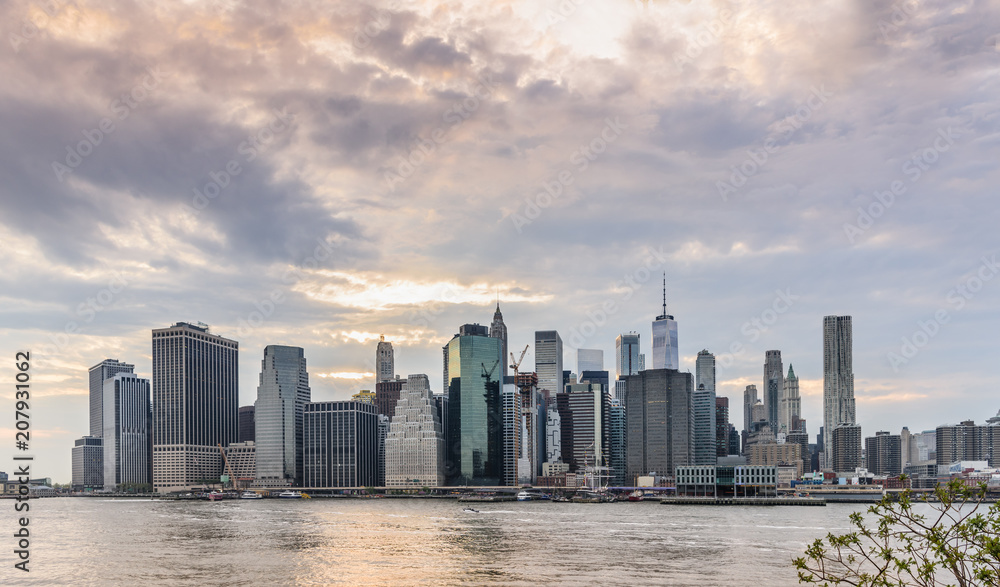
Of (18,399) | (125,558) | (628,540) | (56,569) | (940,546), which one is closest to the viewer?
(940,546)

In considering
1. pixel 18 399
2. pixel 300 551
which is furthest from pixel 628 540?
pixel 18 399

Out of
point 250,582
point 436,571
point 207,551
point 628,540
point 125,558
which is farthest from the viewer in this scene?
point 628,540

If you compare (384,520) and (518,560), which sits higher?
(518,560)

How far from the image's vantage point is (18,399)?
148 ft

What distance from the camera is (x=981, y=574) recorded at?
683 inches

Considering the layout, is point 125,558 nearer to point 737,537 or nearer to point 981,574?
point 737,537

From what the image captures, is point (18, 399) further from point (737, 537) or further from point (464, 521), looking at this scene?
point (464, 521)

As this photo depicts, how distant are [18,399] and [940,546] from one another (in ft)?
154

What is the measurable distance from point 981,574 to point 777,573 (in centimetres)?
5751

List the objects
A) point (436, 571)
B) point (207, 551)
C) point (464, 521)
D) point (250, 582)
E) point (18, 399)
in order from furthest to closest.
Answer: point (464, 521)
point (207, 551)
point (436, 571)
point (250, 582)
point (18, 399)

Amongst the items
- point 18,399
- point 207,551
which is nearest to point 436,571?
point 207,551

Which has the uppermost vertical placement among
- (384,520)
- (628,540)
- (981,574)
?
(981,574)

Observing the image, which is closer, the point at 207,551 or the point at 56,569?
the point at 56,569

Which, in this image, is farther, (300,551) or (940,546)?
(300,551)
